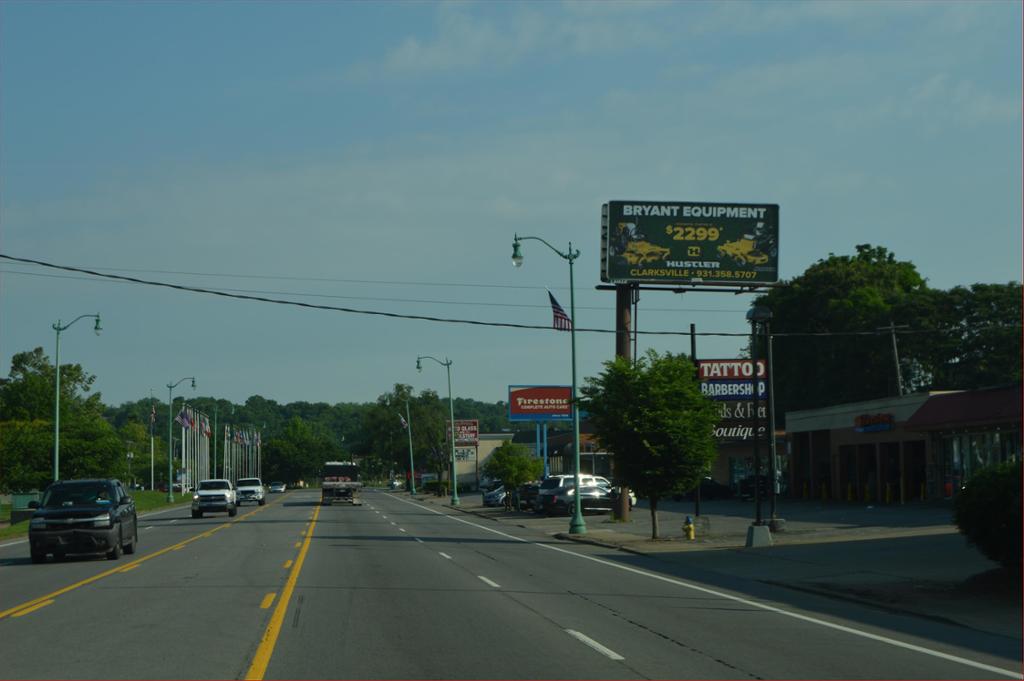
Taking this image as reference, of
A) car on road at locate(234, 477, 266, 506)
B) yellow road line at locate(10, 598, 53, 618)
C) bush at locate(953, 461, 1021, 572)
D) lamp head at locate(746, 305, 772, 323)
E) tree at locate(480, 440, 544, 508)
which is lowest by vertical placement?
car on road at locate(234, 477, 266, 506)

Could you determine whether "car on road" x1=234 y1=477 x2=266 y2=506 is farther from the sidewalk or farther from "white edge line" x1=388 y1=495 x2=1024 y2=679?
"white edge line" x1=388 y1=495 x2=1024 y2=679

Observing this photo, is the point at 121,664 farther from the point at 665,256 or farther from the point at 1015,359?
the point at 1015,359

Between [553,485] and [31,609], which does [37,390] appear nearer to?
[553,485]

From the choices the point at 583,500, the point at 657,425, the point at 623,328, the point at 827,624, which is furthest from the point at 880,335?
the point at 827,624

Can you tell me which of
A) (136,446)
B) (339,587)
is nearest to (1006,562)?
(339,587)

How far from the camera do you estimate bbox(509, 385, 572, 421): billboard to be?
271ft

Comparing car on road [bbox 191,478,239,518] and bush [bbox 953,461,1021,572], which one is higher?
bush [bbox 953,461,1021,572]

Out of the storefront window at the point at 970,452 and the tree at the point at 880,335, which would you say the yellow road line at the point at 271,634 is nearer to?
the storefront window at the point at 970,452

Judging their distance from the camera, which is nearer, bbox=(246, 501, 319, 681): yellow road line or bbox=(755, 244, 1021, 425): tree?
bbox=(246, 501, 319, 681): yellow road line

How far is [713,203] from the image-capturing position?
4869cm

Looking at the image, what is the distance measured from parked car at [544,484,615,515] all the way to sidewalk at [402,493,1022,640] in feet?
11.2

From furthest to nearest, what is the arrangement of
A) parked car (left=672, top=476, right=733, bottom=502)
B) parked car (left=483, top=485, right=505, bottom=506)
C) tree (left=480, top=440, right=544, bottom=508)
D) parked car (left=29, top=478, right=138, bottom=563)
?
parked car (left=483, top=485, right=505, bottom=506) < parked car (left=672, top=476, right=733, bottom=502) < tree (left=480, top=440, right=544, bottom=508) < parked car (left=29, top=478, right=138, bottom=563)

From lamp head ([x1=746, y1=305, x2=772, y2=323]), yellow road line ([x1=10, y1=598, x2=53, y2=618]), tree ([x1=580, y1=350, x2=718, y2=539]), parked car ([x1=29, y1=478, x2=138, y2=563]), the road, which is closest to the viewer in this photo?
the road

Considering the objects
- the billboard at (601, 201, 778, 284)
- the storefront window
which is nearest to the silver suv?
the billboard at (601, 201, 778, 284)
